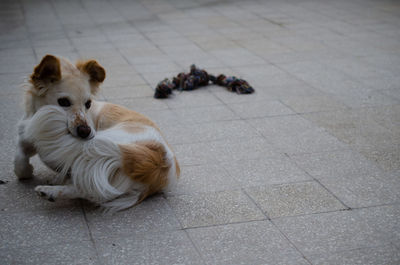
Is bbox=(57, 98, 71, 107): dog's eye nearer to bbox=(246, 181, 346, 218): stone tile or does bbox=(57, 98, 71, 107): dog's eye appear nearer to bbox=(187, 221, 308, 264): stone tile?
bbox=(187, 221, 308, 264): stone tile

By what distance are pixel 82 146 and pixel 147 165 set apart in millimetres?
430

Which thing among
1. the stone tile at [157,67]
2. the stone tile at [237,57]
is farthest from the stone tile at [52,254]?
the stone tile at [237,57]

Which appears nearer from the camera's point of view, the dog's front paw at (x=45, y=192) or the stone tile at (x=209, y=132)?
the dog's front paw at (x=45, y=192)

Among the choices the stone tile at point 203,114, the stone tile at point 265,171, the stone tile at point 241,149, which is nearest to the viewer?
the stone tile at point 265,171

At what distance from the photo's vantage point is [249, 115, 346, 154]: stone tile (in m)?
4.38

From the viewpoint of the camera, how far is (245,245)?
2898 millimetres

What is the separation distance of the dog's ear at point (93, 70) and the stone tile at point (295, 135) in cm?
176

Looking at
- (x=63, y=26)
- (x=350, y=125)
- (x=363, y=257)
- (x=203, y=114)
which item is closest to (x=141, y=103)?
(x=203, y=114)

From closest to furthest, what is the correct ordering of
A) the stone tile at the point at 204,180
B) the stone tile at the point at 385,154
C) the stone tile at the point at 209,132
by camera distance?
the stone tile at the point at 204,180 < the stone tile at the point at 385,154 < the stone tile at the point at 209,132

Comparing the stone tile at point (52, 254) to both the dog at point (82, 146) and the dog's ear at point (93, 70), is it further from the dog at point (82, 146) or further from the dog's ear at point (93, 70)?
the dog's ear at point (93, 70)

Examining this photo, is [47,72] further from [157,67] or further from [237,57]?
[237,57]

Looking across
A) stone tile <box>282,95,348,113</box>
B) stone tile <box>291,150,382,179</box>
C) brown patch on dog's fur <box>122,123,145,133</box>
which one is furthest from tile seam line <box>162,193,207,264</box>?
stone tile <box>282,95,348,113</box>

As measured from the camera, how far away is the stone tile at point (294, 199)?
3.31 metres

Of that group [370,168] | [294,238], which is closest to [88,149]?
[294,238]
